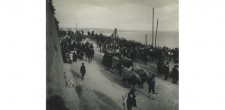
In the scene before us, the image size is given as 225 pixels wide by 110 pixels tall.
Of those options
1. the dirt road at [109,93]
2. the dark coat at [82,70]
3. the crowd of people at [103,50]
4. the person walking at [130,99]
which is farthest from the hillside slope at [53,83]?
the person walking at [130,99]

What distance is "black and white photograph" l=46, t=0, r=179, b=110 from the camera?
A: 286 inches

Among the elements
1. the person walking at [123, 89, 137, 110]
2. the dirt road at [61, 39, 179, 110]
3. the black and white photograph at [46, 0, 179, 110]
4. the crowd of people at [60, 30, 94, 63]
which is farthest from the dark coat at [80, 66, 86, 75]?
the person walking at [123, 89, 137, 110]

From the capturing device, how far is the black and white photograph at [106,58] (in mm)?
7273

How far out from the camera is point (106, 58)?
28.4 ft

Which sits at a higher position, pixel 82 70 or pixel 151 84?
pixel 82 70

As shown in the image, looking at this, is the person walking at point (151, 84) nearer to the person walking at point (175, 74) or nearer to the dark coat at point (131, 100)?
the person walking at point (175, 74)

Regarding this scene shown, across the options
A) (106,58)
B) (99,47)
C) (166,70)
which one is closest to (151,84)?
(166,70)

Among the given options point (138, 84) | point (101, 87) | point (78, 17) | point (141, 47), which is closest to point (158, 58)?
point (141, 47)

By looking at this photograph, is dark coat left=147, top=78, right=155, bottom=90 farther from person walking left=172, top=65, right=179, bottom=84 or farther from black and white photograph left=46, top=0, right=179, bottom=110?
person walking left=172, top=65, right=179, bottom=84

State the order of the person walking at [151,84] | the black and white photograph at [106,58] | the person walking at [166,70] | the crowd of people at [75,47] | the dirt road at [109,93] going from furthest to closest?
1. the person walking at [166,70]
2. the crowd of people at [75,47]
3. the person walking at [151,84]
4. the dirt road at [109,93]
5. the black and white photograph at [106,58]

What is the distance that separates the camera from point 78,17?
294 inches

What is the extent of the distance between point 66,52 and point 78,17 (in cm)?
203

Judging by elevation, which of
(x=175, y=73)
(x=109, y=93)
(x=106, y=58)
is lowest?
(x=109, y=93)

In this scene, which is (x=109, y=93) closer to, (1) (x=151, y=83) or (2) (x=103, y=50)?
(1) (x=151, y=83)
